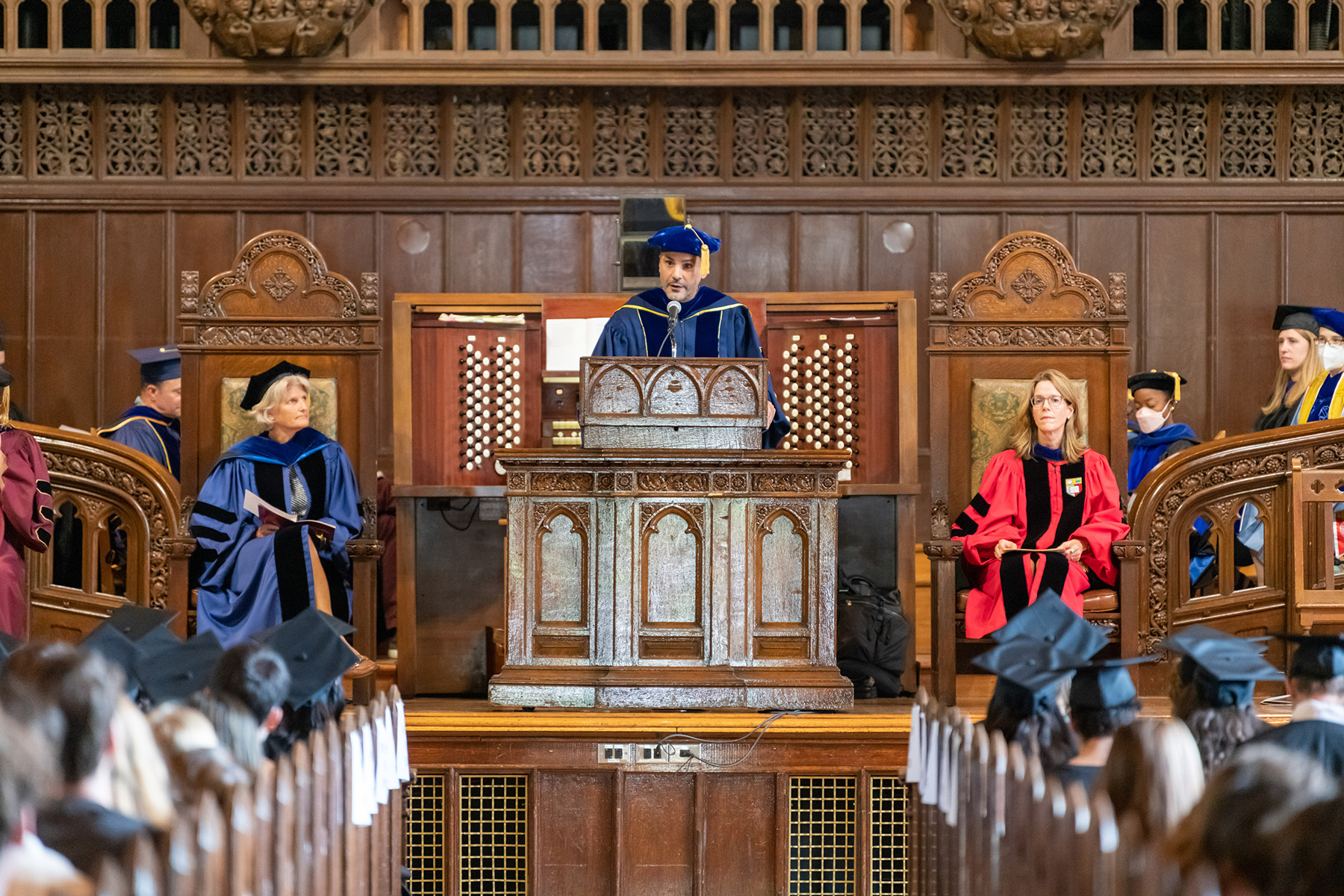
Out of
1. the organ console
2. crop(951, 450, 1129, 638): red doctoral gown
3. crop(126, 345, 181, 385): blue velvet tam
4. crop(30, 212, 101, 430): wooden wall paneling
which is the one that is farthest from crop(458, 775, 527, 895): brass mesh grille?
crop(30, 212, 101, 430): wooden wall paneling

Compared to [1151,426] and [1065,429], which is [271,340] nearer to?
[1065,429]

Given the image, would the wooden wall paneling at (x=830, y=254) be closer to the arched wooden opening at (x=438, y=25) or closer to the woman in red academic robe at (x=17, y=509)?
the arched wooden opening at (x=438, y=25)

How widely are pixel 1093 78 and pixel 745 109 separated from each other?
218 centimetres

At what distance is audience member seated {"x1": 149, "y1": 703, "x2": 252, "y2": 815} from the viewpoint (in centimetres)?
331

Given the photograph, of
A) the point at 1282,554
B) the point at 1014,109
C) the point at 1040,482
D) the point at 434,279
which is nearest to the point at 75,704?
the point at 1040,482

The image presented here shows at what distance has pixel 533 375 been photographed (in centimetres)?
771

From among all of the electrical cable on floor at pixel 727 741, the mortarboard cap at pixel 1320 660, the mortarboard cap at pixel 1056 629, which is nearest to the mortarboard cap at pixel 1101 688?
the mortarboard cap at pixel 1056 629

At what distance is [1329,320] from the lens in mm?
8180

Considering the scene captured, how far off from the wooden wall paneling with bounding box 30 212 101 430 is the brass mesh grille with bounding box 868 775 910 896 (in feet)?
19.7

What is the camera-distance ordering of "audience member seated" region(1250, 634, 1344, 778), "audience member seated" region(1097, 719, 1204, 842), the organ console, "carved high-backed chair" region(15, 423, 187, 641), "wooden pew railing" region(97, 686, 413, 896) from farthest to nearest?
the organ console → "carved high-backed chair" region(15, 423, 187, 641) → "audience member seated" region(1250, 634, 1344, 778) → "audience member seated" region(1097, 719, 1204, 842) → "wooden pew railing" region(97, 686, 413, 896)

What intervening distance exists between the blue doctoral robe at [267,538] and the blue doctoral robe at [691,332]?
138 centimetres

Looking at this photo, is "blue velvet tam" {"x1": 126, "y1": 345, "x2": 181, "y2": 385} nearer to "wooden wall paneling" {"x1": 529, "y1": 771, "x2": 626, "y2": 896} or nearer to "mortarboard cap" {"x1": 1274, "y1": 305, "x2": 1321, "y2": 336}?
"wooden wall paneling" {"x1": 529, "y1": 771, "x2": 626, "y2": 896}

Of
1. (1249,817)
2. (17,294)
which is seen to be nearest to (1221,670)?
(1249,817)

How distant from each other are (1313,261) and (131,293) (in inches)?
294
